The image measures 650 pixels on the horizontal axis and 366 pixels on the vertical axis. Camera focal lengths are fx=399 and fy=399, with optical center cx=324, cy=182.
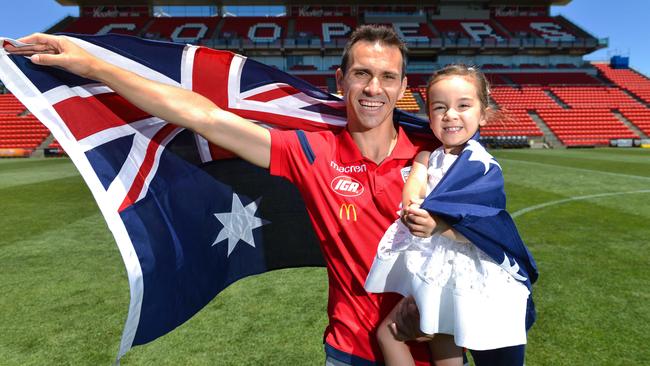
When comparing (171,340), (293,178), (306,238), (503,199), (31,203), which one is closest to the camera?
(503,199)

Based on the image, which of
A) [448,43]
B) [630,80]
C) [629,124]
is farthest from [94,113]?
[630,80]

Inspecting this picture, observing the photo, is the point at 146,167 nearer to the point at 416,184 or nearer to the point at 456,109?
the point at 416,184

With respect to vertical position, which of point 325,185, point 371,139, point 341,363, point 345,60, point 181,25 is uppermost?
point 181,25

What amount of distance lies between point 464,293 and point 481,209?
0.87 ft

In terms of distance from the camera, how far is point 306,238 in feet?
8.20

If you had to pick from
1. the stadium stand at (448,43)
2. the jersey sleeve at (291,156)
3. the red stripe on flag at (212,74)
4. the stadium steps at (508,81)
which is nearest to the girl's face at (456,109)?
the jersey sleeve at (291,156)

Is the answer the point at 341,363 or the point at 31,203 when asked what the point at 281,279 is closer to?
the point at 341,363

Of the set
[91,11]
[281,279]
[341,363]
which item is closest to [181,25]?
[91,11]

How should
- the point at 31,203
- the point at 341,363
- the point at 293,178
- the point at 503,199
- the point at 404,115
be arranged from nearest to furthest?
the point at 503,199 < the point at 341,363 < the point at 293,178 < the point at 404,115 < the point at 31,203

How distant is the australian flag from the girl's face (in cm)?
32

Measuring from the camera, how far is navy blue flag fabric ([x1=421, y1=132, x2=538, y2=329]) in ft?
4.00

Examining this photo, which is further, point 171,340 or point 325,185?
point 171,340

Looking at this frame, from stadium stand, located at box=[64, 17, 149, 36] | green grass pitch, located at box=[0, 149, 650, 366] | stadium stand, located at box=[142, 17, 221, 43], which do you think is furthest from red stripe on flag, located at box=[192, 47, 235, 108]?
stadium stand, located at box=[64, 17, 149, 36]

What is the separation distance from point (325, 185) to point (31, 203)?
375 inches
